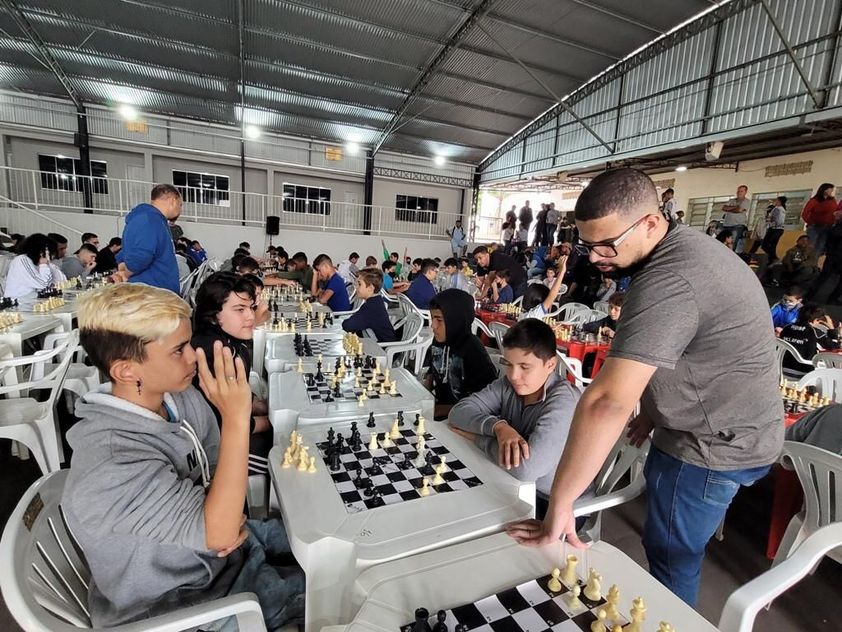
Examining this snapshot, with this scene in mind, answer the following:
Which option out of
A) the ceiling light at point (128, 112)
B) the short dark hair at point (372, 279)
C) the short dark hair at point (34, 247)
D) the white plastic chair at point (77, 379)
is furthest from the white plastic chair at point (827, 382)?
the ceiling light at point (128, 112)

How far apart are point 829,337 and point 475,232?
13.8 metres

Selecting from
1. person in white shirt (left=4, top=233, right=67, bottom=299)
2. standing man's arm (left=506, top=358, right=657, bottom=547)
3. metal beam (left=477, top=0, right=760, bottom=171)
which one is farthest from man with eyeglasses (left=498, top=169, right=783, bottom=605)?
metal beam (left=477, top=0, right=760, bottom=171)

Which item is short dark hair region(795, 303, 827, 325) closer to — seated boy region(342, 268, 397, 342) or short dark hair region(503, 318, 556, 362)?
seated boy region(342, 268, 397, 342)

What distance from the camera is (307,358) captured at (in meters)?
2.93

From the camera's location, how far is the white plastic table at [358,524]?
117 cm

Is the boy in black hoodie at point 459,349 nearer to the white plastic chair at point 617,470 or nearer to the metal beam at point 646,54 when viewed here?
the white plastic chair at point 617,470

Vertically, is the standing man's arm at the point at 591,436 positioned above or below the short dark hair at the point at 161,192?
below

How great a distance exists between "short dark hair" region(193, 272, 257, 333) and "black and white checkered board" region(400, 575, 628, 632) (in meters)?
1.94

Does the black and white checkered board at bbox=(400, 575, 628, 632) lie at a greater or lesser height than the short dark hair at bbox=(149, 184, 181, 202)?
lesser

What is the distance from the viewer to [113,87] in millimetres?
12148

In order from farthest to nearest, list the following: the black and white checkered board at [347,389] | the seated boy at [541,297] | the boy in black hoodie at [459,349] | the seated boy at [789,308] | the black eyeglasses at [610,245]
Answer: the seated boy at [789,308] → the seated boy at [541,297] → the boy in black hoodie at [459,349] → the black and white checkered board at [347,389] → the black eyeglasses at [610,245]

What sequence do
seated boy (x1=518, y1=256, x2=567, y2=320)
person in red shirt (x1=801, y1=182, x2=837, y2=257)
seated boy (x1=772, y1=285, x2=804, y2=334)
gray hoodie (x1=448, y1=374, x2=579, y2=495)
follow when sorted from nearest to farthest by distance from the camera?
1. gray hoodie (x1=448, y1=374, x2=579, y2=495)
2. seated boy (x1=518, y1=256, x2=567, y2=320)
3. seated boy (x1=772, y1=285, x2=804, y2=334)
4. person in red shirt (x1=801, y1=182, x2=837, y2=257)

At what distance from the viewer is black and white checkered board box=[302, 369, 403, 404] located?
2.24 meters

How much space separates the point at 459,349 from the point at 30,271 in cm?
515
